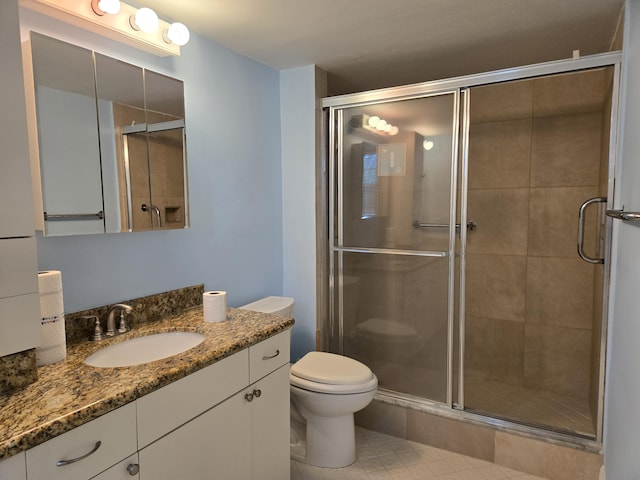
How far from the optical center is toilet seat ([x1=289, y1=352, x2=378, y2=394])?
1965mm

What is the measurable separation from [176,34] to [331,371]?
1737 millimetres

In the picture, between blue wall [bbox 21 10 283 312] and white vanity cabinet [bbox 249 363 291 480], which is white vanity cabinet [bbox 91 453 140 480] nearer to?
white vanity cabinet [bbox 249 363 291 480]

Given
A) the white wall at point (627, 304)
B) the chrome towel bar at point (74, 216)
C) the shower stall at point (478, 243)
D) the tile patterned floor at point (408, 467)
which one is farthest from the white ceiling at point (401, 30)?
the tile patterned floor at point (408, 467)

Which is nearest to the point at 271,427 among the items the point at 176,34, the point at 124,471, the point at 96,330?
the point at 124,471

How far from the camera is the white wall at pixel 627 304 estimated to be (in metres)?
1.28

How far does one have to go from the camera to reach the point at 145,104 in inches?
67.2

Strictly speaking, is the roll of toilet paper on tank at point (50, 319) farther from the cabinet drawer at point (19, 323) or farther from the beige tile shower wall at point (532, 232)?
the beige tile shower wall at point (532, 232)

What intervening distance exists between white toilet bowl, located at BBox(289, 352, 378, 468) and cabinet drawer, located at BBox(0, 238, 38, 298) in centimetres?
125

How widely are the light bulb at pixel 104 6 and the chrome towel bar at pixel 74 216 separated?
29.2 inches

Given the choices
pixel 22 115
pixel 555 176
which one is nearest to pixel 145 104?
pixel 22 115

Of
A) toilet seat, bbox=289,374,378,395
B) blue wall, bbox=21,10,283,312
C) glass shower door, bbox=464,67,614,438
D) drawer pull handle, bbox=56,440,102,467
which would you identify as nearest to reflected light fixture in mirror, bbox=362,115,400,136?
blue wall, bbox=21,10,283,312

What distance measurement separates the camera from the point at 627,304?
1447 millimetres

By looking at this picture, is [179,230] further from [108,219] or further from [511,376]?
[511,376]

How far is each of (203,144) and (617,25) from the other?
2.11 meters
